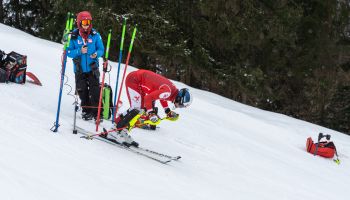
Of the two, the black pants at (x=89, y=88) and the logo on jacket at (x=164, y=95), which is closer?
the logo on jacket at (x=164, y=95)

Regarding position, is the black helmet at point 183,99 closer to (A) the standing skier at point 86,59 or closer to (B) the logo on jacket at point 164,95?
(B) the logo on jacket at point 164,95

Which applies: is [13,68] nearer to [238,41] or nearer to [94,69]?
[94,69]

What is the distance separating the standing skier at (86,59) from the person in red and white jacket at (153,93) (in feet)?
2.59

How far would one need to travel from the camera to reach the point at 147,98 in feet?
23.5

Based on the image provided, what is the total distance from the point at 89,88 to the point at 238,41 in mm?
10284

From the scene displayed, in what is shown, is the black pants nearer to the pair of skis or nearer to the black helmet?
the pair of skis

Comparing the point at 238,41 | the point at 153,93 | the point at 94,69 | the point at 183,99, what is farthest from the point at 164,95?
the point at 238,41

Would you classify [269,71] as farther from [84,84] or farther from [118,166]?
[118,166]

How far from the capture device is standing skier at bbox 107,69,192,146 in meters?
7.18

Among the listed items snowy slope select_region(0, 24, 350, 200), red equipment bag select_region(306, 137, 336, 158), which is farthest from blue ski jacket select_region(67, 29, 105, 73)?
red equipment bag select_region(306, 137, 336, 158)

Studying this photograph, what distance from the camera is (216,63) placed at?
18.6 m

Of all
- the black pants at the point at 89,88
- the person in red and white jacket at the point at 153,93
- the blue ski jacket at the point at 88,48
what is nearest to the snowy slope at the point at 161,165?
the black pants at the point at 89,88

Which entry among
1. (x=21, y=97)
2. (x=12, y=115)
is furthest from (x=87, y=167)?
(x=21, y=97)

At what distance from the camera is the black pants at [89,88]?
8516 mm
